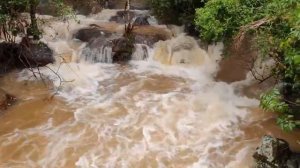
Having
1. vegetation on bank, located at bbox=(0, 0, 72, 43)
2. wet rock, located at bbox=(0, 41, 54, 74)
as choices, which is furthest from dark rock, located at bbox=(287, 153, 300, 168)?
wet rock, located at bbox=(0, 41, 54, 74)

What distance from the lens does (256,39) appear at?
7.21 meters

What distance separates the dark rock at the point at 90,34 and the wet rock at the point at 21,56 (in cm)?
160

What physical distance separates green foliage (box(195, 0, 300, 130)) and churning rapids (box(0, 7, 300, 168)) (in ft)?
4.51

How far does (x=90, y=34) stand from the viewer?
39.5 feet

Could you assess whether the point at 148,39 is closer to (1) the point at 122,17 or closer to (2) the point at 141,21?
(2) the point at 141,21

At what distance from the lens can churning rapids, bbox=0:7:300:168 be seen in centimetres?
700

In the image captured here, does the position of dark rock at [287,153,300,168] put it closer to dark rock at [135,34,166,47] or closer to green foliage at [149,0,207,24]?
green foliage at [149,0,207,24]

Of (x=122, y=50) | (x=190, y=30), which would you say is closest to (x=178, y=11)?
(x=190, y=30)

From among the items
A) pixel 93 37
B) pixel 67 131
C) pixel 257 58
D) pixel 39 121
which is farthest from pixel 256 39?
pixel 93 37

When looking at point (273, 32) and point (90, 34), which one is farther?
point (90, 34)

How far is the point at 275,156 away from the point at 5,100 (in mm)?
5987

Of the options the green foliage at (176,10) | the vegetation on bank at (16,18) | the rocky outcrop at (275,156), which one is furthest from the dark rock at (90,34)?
the rocky outcrop at (275,156)

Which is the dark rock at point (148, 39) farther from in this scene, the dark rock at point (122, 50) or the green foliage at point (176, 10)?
the green foliage at point (176, 10)

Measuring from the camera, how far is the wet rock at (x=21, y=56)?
399 inches
